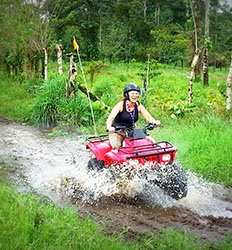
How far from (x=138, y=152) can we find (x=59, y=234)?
9.51 feet

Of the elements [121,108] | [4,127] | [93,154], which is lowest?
[4,127]

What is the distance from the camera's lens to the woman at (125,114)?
30.9ft

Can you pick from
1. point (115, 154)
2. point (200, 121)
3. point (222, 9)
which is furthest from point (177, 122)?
point (222, 9)

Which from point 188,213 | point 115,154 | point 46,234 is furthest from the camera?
point 115,154

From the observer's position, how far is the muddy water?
782 centimetres

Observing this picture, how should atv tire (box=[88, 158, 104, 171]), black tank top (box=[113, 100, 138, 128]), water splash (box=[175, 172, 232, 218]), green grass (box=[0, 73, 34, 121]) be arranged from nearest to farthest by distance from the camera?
1. water splash (box=[175, 172, 232, 218])
2. atv tire (box=[88, 158, 104, 171])
3. black tank top (box=[113, 100, 138, 128])
4. green grass (box=[0, 73, 34, 121])

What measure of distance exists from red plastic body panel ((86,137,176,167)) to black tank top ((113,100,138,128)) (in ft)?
1.45

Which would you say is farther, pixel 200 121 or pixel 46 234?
pixel 200 121

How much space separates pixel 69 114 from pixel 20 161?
427 centimetres

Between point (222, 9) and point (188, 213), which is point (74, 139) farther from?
point (222, 9)

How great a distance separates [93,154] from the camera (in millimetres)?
9633

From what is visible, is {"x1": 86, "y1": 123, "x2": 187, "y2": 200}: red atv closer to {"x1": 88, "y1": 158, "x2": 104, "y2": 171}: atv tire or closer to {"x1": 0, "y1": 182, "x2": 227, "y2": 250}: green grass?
{"x1": 88, "y1": 158, "x2": 104, "y2": 171}: atv tire

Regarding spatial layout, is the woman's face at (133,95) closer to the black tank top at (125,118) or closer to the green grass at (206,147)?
the black tank top at (125,118)

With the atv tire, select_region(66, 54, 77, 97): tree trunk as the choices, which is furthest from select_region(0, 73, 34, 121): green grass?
the atv tire
